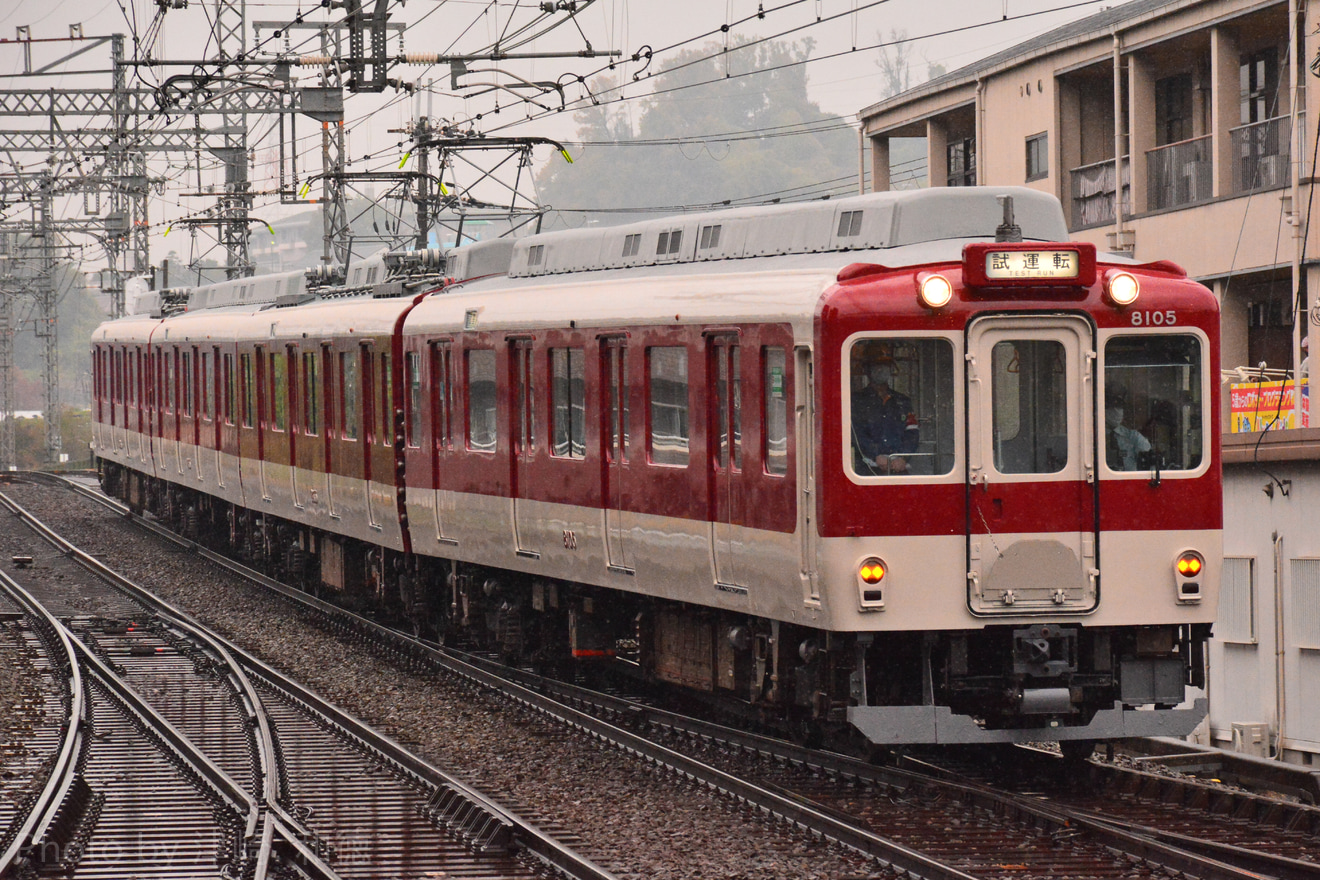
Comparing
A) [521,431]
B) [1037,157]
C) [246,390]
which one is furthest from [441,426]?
[1037,157]

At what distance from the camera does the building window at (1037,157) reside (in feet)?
82.1

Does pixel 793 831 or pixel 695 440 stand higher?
pixel 695 440

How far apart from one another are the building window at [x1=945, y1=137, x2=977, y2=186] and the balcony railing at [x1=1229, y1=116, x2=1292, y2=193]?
7.51 metres

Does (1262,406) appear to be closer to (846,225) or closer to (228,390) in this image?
(846,225)

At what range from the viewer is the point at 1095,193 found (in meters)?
24.4

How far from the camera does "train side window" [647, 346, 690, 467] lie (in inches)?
441

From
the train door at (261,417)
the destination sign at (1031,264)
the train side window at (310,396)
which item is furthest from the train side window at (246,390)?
the destination sign at (1031,264)

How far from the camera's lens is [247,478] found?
22.1m

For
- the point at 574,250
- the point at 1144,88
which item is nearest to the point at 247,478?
the point at 574,250

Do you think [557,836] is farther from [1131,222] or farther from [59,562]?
[59,562]

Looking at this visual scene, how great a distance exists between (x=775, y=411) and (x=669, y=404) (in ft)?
4.63

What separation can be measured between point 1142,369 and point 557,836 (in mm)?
3678

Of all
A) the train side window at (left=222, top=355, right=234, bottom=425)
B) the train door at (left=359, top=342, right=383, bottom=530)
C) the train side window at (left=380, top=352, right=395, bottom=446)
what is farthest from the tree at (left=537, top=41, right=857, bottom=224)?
the train side window at (left=380, top=352, right=395, bottom=446)

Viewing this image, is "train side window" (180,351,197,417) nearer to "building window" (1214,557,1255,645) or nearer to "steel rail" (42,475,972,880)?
"steel rail" (42,475,972,880)
